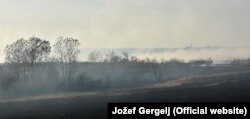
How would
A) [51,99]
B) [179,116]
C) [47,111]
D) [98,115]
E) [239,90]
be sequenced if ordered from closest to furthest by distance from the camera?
[179,116] < [98,115] < [47,111] < [51,99] < [239,90]

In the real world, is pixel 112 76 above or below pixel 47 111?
above

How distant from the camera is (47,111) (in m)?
66.6

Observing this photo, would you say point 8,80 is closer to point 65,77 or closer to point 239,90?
point 65,77

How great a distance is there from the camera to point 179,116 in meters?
30.3

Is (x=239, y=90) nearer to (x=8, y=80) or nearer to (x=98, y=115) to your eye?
(x=98, y=115)

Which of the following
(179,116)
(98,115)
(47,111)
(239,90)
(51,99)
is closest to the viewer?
(179,116)

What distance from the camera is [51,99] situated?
70.9 meters

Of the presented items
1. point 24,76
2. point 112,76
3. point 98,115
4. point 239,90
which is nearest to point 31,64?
point 24,76

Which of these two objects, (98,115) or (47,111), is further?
(47,111)

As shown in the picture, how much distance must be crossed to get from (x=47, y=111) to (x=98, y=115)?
979cm

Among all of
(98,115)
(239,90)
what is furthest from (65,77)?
(239,90)

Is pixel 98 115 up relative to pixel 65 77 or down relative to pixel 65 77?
down

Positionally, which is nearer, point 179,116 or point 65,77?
point 179,116

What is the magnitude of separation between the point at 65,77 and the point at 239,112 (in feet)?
150
